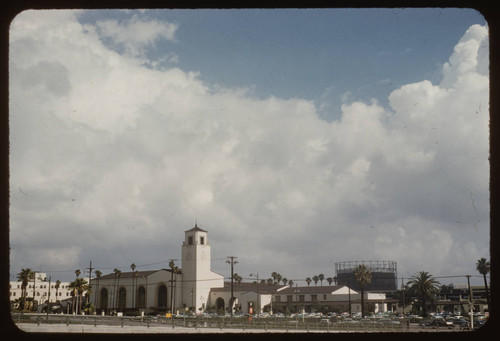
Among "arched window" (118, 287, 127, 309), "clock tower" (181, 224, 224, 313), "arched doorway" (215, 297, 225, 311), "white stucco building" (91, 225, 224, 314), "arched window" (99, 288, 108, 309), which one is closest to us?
"white stucco building" (91, 225, 224, 314)

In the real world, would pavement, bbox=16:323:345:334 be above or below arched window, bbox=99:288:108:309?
above

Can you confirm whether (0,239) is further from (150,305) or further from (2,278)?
(150,305)

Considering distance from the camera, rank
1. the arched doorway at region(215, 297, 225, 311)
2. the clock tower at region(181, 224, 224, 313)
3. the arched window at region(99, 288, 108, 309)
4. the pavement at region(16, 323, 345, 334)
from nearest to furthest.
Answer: the pavement at region(16, 323, 345, 334) → the clock tower at region(181, 224, 224, 313) → the arched doorway at region(215, 297, 225, 311) → the arched window at region(99, 288, 108, 309)

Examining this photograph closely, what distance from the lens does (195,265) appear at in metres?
77.1

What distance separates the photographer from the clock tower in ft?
253

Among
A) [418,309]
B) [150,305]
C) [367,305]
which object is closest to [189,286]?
[150,305]

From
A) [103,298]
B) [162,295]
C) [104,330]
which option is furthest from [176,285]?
[104,330]

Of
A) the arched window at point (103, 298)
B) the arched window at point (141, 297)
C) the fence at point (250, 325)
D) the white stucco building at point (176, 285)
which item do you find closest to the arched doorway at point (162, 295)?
the white stucco building at point (176, 285)

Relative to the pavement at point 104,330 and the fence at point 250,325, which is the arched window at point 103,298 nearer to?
the fence at point 250,325

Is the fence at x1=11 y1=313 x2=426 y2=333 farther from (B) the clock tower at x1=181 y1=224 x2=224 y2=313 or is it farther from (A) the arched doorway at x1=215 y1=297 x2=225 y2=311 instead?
(A) the arched doorway at x1=215 y1=297 x2=225 y2=311

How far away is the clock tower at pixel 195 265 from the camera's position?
77125 millimetres

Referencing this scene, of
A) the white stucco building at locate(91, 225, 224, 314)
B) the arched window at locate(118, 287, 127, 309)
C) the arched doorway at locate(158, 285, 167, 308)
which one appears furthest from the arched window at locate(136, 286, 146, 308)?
the arched window at locate(118, 287, 127, 309)

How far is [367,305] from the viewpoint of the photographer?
71938mm
